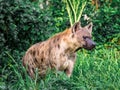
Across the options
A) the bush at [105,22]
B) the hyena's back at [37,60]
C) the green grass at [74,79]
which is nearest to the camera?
the green grass at [74,79]

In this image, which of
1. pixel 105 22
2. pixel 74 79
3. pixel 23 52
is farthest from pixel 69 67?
pixel 105 22

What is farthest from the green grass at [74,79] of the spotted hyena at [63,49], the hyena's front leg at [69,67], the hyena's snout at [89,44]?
the hyena's snout at [89,44]

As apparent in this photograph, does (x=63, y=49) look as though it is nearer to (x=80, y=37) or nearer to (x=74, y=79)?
(x=80, y=37)

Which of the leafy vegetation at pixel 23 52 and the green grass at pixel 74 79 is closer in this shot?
the green grass at pixel 74 79

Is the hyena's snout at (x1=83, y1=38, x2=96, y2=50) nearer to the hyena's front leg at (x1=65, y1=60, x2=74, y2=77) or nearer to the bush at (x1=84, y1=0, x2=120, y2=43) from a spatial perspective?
the hyena's front leg at (x1=65, y1=60, x2=74, y2=77)

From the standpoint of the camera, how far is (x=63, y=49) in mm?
9781

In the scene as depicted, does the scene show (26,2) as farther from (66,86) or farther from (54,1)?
(54,1)

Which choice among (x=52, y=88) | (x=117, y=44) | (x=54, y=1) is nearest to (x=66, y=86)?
(x=52, y=88)

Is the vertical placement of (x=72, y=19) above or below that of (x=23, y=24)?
below

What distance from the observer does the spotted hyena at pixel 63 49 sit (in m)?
9.73

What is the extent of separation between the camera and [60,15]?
1580 centimetres

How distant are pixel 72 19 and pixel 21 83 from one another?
6.81 m

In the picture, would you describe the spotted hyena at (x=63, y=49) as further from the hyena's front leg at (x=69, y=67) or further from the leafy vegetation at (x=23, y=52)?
the leafy vegetation at (x=23, y=52)

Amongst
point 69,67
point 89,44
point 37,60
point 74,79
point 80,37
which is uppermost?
point 80,37
